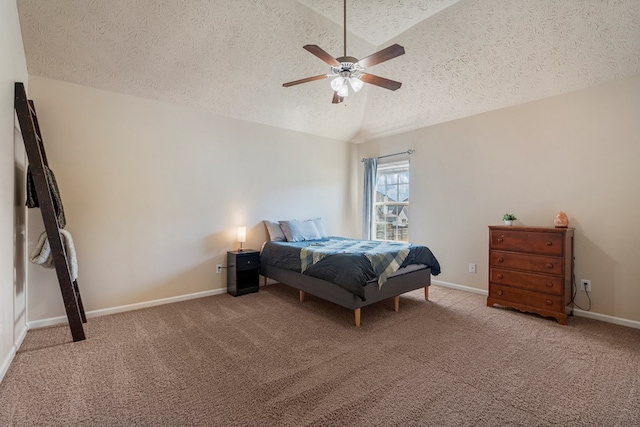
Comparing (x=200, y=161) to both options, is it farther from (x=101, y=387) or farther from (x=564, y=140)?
(x=564, y=140)

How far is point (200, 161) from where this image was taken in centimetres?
384

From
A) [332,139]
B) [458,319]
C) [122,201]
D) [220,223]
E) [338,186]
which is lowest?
[458,319]

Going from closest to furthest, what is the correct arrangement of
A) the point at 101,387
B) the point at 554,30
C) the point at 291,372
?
the point at 101,387 → the point at 291,372 → the point at 554,30

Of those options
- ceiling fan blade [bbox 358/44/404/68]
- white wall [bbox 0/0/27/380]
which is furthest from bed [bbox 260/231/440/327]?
white wall [bbox 0/0/27/380]

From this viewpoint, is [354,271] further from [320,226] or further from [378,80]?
[320,226]

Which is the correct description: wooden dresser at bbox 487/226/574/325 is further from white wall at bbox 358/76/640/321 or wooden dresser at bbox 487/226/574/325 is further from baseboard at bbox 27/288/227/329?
baseboard at bbox 27/288/227/329

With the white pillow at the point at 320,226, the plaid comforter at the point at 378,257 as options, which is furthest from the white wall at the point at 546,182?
the white pillow at the point at 320,226

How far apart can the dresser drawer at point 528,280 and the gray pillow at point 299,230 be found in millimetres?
2523

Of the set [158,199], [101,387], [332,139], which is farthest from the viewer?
[332,139]

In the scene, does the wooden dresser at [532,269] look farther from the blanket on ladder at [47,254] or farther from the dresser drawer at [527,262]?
the blanket on ladder at [47,254]

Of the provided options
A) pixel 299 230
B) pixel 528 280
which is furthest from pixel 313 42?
pixel 528 280

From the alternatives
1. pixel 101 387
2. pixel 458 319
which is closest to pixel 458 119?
pixel 458 319

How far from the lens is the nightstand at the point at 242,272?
388 cm

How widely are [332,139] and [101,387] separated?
4.68 metres
